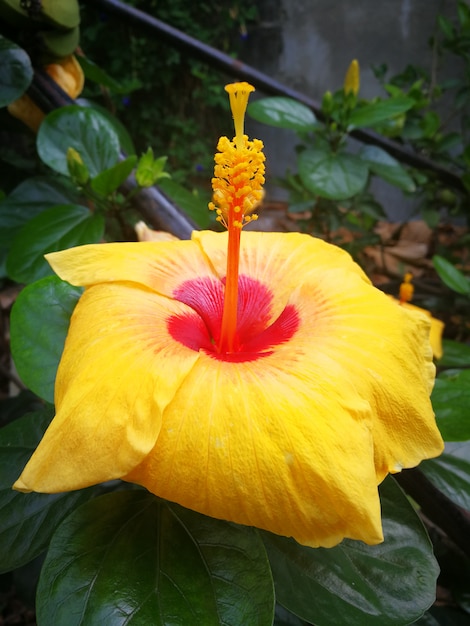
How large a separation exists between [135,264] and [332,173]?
84 centimetres

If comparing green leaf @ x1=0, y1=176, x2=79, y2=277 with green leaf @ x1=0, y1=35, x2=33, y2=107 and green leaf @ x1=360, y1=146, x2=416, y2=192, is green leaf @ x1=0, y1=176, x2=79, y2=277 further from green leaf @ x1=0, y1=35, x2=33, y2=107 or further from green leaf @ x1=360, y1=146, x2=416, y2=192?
green leaf @ x1=360, y1=146, x2=416, y2=192

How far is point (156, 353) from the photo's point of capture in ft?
1.69

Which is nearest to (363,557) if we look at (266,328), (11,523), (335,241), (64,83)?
(266,328)

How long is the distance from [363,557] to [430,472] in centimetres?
16

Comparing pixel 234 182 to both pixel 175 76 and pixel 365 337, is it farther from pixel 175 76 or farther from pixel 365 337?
pixel 175 76

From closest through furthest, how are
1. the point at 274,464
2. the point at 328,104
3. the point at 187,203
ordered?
the point at 274,464, the point at 187,203, the point at 328,104

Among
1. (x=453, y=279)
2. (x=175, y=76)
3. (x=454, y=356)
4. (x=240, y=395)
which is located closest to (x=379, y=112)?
(x=453, y=279)

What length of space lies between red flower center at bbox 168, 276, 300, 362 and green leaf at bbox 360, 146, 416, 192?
944mm

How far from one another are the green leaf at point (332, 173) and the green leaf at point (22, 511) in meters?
0.89

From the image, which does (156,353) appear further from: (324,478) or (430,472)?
(430,472)

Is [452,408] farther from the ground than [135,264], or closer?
closer

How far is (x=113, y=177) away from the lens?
91 centimetres

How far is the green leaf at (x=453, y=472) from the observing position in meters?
0.67

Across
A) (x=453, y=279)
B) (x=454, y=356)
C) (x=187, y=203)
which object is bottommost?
(x=454, y=356)
